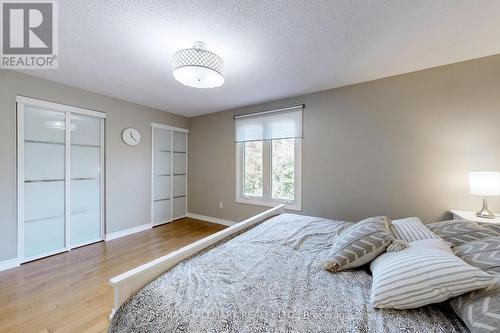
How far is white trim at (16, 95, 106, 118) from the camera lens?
249 centimetres

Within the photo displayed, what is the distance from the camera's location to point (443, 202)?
7.54ft

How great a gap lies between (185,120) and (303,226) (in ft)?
12.3

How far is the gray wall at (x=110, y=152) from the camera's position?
237 centimetres

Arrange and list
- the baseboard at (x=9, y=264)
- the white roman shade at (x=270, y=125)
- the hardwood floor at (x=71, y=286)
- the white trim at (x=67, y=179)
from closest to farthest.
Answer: the hardwood floor at (x=71, y=286) < the baseboard at (x=9, y=264) < the white trim at (x=67, y=179) < the white roman shade at (x=270, y=125)

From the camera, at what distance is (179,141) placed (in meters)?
4.52

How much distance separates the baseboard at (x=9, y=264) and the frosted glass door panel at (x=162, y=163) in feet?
6.99

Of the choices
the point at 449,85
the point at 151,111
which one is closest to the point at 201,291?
the point at 449,85

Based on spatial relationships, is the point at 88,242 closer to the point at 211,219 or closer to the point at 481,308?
the point at 211,219

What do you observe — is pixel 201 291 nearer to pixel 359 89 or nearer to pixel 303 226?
pixel 303 226

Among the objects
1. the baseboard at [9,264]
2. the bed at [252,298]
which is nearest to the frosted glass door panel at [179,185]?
the baseboard at [9,264]

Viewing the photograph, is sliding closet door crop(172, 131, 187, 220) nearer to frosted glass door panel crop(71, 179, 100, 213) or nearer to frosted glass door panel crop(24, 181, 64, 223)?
frosted glass door panel crop(71, 179, 100, 213)

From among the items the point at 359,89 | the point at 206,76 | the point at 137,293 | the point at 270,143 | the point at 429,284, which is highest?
the point at 359,89

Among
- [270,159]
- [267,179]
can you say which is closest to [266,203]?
[267,179]

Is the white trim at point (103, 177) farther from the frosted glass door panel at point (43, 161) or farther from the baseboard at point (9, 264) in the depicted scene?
the baseboard at point (9, 264)
